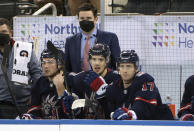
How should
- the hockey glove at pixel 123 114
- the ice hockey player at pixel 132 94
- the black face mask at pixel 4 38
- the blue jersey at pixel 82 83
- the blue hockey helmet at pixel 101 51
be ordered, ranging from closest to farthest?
the hockey glove at pixel 123 114
the ice hockey player at pixel 132 94
the blue jersey at pixel 82 83
the blue hockey helmet at pixel 101 51
the black face mask at pixel 4 38

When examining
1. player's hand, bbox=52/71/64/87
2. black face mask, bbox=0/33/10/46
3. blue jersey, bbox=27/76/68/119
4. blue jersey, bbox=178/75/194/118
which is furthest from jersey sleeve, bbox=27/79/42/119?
blue jersey, bbox=178/75/194/118

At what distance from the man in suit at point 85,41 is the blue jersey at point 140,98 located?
1201mm

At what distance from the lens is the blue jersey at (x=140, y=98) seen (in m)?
5.71

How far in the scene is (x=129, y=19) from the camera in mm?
8742

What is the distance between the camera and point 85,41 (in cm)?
756

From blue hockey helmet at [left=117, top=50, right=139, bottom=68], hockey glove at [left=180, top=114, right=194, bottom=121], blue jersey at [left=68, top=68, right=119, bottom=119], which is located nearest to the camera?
hockey glove at [left=180, top=114, right=194, bottom=121]

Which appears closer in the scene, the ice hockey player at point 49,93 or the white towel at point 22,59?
the ice hockey player at point 49,93

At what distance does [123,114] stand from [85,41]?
226 centimetres

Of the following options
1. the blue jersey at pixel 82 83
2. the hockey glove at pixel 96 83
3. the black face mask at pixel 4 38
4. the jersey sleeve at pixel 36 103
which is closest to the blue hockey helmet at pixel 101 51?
the blue jersey at pixel 82 83

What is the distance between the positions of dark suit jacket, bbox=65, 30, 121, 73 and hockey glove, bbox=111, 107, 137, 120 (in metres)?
1.79

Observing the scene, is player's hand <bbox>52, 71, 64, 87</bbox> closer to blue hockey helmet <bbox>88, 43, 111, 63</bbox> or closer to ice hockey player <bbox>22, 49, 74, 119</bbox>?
ice hockey player <bbox>22, 49, 74, 119</bbox>

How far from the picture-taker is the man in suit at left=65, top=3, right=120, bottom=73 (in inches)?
289

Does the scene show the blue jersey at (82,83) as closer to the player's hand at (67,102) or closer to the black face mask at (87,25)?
the player's hand at (67,102)

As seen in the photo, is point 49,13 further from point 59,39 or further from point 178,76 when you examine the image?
point 178,76
